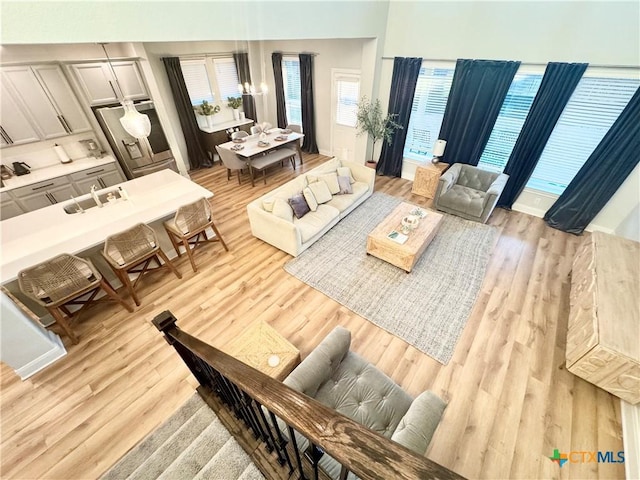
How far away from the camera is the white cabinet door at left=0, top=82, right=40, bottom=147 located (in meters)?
3.71

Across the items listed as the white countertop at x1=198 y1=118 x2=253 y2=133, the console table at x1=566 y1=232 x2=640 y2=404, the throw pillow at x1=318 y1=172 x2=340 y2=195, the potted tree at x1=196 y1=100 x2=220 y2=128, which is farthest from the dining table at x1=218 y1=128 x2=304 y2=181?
the console table at x1=566 y1=232 x2=640 y2=404

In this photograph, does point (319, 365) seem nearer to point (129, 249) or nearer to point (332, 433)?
point (332, 433)

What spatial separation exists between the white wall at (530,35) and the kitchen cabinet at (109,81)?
14.8 feet

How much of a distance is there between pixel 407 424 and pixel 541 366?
1.90m

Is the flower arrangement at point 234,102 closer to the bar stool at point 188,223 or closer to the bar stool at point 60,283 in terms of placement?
the bar stool at point 188,223

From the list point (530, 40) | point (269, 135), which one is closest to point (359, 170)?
point (269, 135)

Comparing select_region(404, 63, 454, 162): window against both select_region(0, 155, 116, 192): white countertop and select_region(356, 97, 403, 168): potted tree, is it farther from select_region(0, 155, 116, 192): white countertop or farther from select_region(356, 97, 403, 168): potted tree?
select_region(0, 155, 116, 192): white countertop

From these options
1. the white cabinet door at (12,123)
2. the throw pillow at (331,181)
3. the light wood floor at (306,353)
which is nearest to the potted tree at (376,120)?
the throw pillow at (331,181)

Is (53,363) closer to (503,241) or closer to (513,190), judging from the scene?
(503,241)

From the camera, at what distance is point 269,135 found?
6.10 m

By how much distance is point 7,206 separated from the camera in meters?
3.87

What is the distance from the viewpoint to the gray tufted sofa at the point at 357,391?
166 cm

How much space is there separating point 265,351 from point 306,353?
568mm

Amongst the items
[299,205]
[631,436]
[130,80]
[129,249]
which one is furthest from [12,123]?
[631,436]
